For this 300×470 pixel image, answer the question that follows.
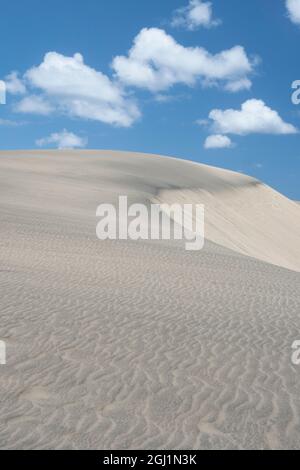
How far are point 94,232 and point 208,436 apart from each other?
14.7 metres

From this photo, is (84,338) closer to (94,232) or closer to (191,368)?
(191,368)

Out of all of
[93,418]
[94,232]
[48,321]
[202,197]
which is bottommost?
[93,418]

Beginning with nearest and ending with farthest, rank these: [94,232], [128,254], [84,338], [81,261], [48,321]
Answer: [84,338]
[48,321]
[81,261]
[128,254]
[94,232]

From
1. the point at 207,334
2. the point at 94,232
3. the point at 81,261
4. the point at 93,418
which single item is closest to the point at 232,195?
the point at 94,232

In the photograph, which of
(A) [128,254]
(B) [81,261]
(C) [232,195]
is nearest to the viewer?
(B) [81,261]

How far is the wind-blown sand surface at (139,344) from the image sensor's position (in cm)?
536

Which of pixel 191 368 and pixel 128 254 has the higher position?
pixel 128 254

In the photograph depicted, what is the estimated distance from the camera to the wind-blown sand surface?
5355 millimetres

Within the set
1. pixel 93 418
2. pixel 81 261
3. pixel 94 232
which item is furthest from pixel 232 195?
pixel 93 418

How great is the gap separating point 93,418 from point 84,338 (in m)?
2.48

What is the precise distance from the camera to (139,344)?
7809 mm

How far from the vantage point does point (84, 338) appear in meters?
7.90
